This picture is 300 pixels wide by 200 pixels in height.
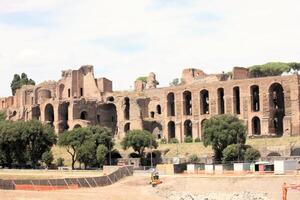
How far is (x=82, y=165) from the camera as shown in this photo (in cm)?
9262

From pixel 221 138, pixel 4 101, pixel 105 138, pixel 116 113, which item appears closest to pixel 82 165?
pixel 105 138

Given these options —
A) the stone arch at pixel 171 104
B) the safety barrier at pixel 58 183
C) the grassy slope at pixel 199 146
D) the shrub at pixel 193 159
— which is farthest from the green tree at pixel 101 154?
the stone arch at pixel 171 104

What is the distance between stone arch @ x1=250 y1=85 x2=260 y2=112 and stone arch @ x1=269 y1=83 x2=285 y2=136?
2773 mm

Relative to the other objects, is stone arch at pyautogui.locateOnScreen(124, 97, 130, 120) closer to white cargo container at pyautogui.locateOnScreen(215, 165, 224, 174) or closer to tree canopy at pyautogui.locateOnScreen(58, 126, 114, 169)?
tree canopy at pyautogui.locateOnScreen(58, 126, 114, 169)

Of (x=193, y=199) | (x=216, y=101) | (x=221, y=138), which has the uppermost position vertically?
(x=216, y=101)

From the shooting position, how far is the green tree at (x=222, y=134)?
82125 millimetres

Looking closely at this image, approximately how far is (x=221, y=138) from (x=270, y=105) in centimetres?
2245

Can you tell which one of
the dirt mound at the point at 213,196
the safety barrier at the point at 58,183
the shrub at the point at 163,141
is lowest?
the dirt mound at the point at 213,196

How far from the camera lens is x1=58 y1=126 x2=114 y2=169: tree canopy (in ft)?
280

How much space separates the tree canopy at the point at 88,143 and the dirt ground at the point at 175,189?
20463mm

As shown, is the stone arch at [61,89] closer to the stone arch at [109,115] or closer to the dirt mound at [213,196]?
the stone arch at [109,115]

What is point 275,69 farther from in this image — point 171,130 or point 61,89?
point 61,89

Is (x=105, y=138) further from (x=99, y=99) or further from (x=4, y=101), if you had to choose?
(x=4, y=101)

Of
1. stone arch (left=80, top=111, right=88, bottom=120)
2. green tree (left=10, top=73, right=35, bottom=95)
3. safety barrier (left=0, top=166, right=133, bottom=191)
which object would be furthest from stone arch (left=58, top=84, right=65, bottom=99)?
safety barrier (left=0, top=166, right=133, bottom=191)
